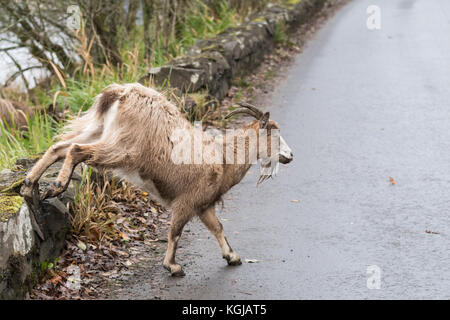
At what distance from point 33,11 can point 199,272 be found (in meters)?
7.69

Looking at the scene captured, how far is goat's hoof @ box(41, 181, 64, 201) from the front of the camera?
5504mm

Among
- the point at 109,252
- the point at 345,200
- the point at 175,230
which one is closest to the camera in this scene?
the point at 175,230

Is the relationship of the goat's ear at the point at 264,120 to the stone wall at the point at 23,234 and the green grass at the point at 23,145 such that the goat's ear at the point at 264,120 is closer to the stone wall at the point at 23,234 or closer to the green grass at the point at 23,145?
the stone wall at the point at 23,234

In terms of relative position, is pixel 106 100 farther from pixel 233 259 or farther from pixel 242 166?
pixel 233 259

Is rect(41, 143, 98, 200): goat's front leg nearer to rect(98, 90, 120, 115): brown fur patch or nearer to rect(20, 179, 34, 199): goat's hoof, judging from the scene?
rect(20, 179, 34, 199): goat's hoof

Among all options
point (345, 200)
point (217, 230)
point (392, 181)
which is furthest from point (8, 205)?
point (392, 181)

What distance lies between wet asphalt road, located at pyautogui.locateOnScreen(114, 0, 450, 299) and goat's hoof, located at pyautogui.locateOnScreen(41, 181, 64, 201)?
3.73 feet

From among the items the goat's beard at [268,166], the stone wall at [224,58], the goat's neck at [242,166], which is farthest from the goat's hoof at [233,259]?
the stone wall at [224,58]

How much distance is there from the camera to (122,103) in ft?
18.8

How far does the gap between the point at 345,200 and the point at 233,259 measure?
7.58 ft

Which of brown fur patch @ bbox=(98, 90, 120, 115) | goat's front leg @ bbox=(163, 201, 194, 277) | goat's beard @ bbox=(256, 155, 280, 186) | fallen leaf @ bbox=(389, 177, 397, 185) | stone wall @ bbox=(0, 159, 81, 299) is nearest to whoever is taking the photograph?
stone wall @ bbox=(0, 159, 81, 299)

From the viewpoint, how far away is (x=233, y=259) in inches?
246

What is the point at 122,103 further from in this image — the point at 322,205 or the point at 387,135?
the point at 387,135

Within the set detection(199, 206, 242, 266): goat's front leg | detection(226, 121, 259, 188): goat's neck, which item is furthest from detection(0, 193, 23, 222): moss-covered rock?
detection(226, 121, 259, 188): goat's neck
